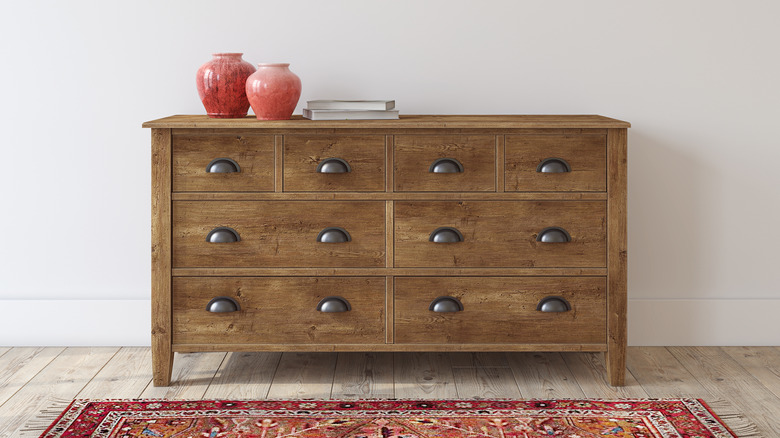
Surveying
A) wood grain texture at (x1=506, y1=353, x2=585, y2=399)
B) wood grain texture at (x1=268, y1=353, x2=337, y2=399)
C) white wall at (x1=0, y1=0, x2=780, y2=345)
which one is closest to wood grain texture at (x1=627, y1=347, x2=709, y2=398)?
white wall at (x1=0, y1=0, x2=780, y2=345)

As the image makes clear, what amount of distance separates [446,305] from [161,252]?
0.81m

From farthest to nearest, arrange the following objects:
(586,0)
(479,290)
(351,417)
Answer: (586,0) → (479,290) → (351,417)

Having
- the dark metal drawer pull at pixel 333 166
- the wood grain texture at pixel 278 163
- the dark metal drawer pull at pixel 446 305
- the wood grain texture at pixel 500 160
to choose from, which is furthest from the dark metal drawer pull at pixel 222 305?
the wood grain texture at pixel 500 160

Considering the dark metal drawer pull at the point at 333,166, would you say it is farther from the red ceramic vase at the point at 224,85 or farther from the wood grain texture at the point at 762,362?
the wood grain texture at the point at 762,362

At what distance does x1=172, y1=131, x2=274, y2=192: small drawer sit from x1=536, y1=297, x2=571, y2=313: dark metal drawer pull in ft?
2.72

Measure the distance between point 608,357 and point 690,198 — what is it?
2.49ft

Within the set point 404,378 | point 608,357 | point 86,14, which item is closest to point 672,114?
point 608,357

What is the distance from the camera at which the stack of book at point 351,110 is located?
235 centimetres

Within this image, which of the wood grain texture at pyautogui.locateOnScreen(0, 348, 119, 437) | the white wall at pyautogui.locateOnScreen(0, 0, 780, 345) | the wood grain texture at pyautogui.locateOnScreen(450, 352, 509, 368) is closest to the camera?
the wood grain texture at pyautogui.locateOnScreen(0, 348, 119, 437)

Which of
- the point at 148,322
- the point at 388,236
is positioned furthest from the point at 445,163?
the point at 148,322

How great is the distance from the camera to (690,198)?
2840mm

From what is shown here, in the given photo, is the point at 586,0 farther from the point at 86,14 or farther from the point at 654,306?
the point at 86,14

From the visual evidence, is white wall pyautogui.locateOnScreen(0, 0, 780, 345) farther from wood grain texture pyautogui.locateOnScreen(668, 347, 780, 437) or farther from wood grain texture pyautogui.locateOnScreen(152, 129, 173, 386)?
wood grain texture pyautogui.locateOnScreen(152, 129, 173, 386)

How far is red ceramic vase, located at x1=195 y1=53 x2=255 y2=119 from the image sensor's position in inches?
97.7
